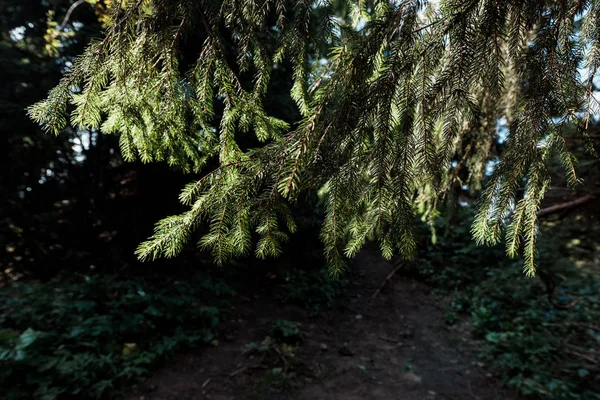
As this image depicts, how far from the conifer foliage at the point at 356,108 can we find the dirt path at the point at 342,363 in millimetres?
3644

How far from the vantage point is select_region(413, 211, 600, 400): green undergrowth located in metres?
4.32

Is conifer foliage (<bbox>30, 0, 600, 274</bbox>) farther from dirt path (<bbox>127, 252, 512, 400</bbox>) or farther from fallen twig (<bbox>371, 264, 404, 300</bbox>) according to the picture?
fallen twig (<bbox>371, 264, 404, 300</bbox>)

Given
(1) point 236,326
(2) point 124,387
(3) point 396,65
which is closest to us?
(3) point 396,65

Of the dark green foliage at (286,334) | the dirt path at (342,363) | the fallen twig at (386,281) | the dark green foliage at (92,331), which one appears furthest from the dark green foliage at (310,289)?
the dark green foliage at (92,331)

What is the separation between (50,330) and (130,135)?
13.0 feet

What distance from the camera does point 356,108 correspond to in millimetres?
1328

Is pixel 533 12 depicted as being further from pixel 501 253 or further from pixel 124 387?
pixel 501 253

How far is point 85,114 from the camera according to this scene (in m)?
1.43

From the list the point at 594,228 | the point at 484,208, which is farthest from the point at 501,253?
the point at 484,208

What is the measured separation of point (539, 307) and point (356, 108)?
6.77 metres

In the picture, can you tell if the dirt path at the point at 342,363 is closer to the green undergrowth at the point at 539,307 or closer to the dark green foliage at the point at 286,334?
the dark green foliage at the point at 286,334

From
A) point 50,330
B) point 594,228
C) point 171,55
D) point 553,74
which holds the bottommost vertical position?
point 50,330

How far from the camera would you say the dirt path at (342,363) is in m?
4.17

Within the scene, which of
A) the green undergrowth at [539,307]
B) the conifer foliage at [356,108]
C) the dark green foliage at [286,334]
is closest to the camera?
the conifer foliage at [356,108]
